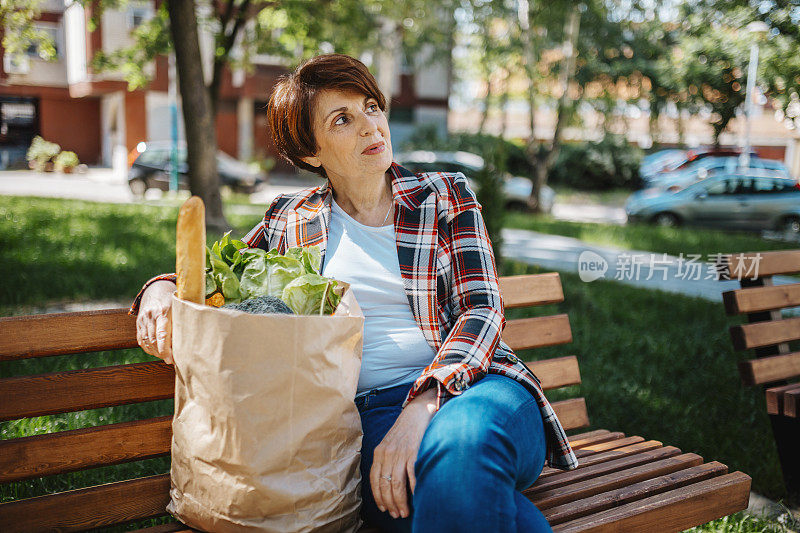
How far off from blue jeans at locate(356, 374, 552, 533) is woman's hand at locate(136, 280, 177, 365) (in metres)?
0.60

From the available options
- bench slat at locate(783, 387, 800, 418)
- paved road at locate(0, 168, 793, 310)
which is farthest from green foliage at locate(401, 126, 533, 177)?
bench slat at locate(783, 387, 800, 418)

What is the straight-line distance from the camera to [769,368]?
2979mm

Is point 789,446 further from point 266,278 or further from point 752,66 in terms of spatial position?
point 752,66

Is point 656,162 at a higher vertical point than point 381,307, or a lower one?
higher

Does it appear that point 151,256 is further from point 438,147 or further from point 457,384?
point 438,147

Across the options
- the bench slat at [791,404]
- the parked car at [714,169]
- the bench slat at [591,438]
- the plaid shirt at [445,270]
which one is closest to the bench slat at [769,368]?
the bench slat at [791,404]

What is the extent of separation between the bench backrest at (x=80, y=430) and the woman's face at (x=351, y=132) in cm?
80

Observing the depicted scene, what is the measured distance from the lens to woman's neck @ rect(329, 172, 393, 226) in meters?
2.22

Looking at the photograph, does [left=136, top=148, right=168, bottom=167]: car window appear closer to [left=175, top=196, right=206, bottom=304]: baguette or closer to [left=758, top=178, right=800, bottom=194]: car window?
[left=758, top=178, right=800, bottom=194]: car window

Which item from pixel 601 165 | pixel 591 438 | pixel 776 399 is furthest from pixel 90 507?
pixel 601 165

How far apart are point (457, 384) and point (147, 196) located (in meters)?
18.9

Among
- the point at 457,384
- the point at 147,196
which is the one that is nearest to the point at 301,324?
the point at 457,384

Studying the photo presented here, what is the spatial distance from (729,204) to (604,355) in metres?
6.43

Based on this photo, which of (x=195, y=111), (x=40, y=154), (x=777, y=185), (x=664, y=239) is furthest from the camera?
(x=40, y=154)
